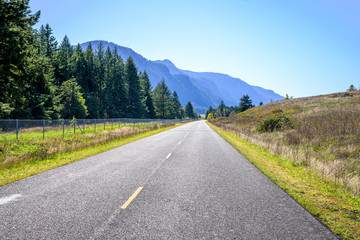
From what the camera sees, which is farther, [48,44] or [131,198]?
[48,44]

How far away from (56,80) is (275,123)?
45.9 meters

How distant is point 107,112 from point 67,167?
57.0 meters

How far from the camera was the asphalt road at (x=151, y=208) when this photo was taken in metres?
3.37

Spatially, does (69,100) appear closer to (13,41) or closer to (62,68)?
(62,68)

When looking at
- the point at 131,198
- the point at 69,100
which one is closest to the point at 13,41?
the point at 131,198

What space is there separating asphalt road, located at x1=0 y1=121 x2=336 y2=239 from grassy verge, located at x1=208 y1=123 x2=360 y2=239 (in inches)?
10.7

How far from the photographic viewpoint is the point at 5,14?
17.4m

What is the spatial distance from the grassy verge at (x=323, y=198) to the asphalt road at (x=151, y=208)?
271mm

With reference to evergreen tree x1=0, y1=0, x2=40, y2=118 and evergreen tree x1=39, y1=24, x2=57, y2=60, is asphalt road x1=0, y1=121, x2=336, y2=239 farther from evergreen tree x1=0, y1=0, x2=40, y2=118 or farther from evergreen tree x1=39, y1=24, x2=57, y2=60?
evergreen tree x1=39, y1=24, x2=57, y2=60

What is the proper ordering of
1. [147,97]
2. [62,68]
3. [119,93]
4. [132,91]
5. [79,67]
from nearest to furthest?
[62,68] → [79,67] → [119,93] → [132,91] → [147,97]

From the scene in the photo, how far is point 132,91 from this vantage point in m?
67.1

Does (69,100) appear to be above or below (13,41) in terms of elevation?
below

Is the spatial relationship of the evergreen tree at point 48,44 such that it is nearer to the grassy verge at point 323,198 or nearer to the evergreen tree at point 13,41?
the evergreen tree at point 13,41

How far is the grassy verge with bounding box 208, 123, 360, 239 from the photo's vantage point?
3777 mm
